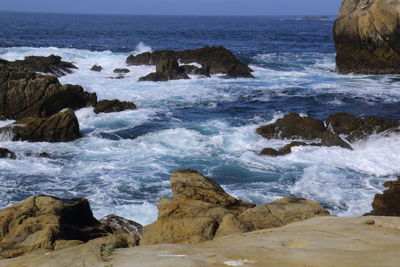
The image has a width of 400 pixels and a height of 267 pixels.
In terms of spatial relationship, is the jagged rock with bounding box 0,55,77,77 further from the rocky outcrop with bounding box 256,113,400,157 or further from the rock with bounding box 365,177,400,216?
the rock with bounding box 365,177,400,216

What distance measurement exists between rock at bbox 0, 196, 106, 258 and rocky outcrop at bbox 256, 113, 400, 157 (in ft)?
28.4

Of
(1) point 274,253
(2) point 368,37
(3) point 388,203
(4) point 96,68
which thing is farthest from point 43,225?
(4) point 96,68

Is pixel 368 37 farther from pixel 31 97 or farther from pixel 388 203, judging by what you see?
pixel 388 203

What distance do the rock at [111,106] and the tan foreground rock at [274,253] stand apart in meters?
17.8

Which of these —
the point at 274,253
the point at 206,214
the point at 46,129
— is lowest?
the point at 46,129

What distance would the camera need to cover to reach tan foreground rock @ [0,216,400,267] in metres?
4.86

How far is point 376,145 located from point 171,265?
543 inches

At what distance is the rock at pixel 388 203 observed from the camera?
427 inches

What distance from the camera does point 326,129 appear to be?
18172 mm

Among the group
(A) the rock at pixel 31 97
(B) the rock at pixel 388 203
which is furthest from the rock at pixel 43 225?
(A) the rock at pixel 31 97

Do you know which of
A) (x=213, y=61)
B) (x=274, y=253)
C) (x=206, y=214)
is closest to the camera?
(x=274, y=253)

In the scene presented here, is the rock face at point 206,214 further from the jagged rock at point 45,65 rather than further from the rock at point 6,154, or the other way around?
the jagged rock at point 45,65

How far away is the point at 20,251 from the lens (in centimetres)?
762

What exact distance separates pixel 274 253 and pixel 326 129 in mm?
13723
